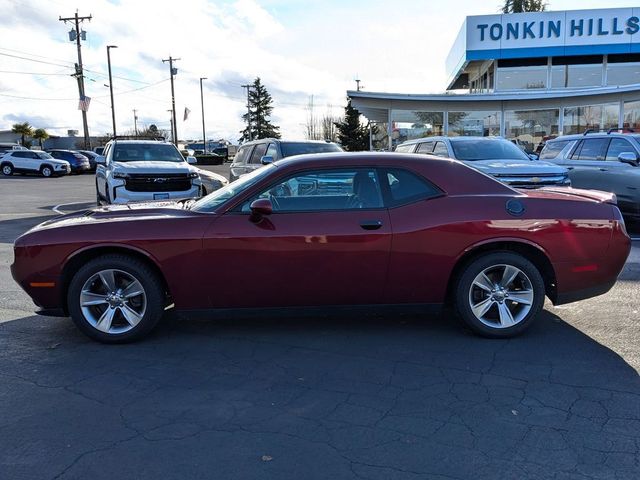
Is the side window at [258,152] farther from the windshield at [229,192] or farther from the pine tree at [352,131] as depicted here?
the pine tree at [352,131]

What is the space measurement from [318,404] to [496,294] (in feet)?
6.60

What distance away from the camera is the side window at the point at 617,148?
10547 millimetres

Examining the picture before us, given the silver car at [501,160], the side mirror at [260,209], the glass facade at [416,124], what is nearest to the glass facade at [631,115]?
the glass facade at [416,124]

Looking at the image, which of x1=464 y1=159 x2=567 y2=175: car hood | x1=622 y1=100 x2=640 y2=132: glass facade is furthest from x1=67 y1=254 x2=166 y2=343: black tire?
x1=622 y1=100 x2=640 y2=132: glass facade

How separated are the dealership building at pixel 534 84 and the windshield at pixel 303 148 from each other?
43.5 feet

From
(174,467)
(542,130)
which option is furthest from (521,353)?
(542,130)

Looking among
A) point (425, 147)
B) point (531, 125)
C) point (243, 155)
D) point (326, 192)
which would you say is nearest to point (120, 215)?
A: point (326, 192)

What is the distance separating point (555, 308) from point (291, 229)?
2961mm

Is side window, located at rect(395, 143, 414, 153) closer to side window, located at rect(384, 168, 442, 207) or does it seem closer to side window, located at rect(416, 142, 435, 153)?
side window, located at rect(416, 142, 435, 153)

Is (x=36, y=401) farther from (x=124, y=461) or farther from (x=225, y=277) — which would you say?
(x=225, y=277)

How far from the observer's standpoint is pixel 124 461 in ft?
9.88

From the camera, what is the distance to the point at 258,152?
13680 mm

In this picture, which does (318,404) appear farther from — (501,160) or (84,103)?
(84,103)

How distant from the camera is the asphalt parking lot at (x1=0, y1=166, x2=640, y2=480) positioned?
2996 millimetres
